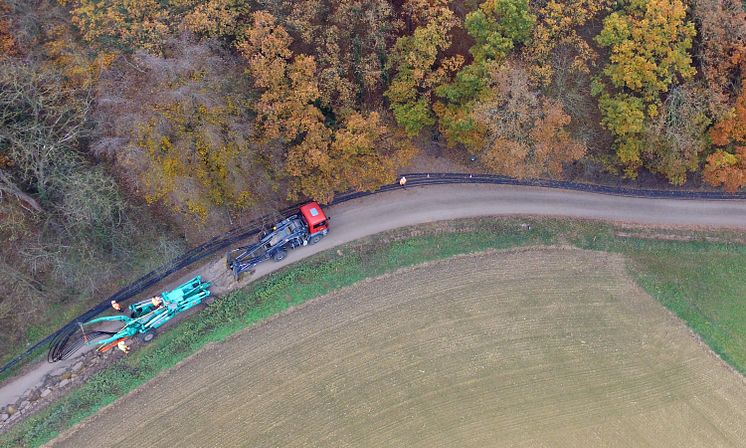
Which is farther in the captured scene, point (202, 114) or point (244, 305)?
point (244, 305)

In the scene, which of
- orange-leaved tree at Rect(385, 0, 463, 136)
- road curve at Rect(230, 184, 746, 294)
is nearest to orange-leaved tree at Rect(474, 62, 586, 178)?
orange-leaved tree at Rect(385, 0, 463, 136)

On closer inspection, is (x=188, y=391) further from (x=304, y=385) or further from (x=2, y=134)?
(x=2, y=134)

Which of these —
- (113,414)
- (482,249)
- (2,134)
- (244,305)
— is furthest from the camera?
(482,249)

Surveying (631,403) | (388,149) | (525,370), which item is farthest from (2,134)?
(631,403)

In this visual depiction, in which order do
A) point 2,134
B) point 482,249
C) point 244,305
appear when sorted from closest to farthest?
point 2,134 → point 244,305 → point 482,249

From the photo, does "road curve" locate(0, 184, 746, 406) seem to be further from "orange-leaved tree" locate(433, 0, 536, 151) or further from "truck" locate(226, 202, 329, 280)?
"orange-leaved tree" locate(433, 0, 536, 151)

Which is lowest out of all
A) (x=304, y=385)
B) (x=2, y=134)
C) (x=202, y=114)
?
(x=304, y=385)

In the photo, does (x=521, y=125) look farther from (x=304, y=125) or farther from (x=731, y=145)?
(x=731, y=145)

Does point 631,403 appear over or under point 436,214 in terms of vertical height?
under

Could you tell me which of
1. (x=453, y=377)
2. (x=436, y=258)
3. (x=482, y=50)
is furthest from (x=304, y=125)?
(x=453, y=377)
